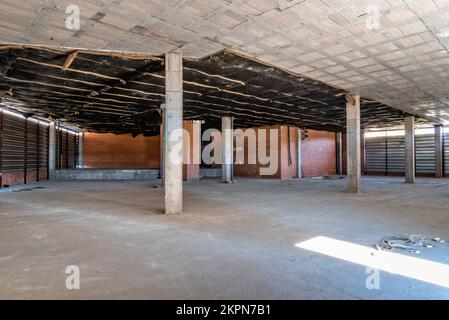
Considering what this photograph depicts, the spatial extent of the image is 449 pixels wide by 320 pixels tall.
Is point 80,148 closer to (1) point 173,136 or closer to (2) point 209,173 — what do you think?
(2) point 209,173

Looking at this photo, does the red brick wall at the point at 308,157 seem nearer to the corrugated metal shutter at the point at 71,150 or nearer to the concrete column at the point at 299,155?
the concrete column at the point at 299,155

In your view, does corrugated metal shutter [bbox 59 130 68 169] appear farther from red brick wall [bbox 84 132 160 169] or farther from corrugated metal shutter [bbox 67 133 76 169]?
red brick wall [bbox 84 132 160 169]

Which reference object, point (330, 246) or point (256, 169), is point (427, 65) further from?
point (256, 169)

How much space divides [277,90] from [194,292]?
905cm

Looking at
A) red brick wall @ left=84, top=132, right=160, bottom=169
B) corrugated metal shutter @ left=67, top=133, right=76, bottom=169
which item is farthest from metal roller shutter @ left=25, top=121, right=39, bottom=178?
red brick wall @ left=84, top=132, right=160, bottom=169

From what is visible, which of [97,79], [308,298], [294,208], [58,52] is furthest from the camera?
[97,79]

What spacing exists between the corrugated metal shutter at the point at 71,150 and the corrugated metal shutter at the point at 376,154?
77.6 feet

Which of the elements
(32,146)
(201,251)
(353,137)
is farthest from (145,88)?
(32,146)

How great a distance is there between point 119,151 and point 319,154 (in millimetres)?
16534

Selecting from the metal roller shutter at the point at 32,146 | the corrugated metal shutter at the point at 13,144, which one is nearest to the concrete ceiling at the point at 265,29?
the corrugated metal shutter at the point at 13,144

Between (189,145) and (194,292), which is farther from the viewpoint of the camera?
(189,145)

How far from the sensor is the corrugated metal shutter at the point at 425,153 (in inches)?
865

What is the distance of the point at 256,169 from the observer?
69.7 feet
